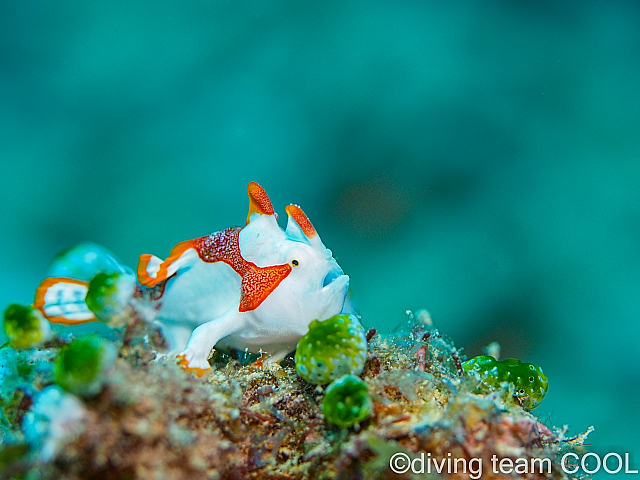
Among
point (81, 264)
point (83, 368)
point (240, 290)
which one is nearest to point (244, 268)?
point (240, 290)

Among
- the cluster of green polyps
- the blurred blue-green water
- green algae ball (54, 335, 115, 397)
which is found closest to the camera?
green algae ball (54, 335, 115, 397)

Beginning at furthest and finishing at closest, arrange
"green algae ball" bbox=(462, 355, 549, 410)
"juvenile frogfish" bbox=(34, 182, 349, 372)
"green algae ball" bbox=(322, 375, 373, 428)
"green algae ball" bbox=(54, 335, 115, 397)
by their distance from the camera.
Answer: "juvenile frogfish" bbox=(34, 182, 349, 372) → "green algae ball" bbox=(462, 355, 549, 410) → "green algae ball" bbox=(322, 375, 373, 428) → "green algae ball" bbox=(54, 335, 115, 397)

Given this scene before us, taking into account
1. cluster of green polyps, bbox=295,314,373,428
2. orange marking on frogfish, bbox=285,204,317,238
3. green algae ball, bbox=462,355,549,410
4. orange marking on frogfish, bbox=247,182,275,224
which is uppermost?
orange marking on frogfish, bbox=247,182,275,224

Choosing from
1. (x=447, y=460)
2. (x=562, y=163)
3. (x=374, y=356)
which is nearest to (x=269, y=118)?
(x=562, y=163)

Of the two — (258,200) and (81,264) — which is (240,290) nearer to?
(258,200)

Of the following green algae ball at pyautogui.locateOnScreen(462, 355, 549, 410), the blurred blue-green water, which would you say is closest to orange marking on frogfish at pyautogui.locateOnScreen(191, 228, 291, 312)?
green algae ball at pyautogui.locateOnScreen(462, 355, 549, 410)

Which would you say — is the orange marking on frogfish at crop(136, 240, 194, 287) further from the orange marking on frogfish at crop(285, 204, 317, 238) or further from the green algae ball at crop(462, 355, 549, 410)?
the green algae ball at crop(462, 355, 549, 410)

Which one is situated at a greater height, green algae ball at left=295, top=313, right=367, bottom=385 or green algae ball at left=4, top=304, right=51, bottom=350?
green algae ball at left=295, top=313, right=367, bottom=385

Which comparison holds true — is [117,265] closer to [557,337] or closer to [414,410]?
[414,410]

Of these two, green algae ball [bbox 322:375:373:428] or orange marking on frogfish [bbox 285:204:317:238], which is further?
orange marking on frogfish [bbox 285:204:317:238]
